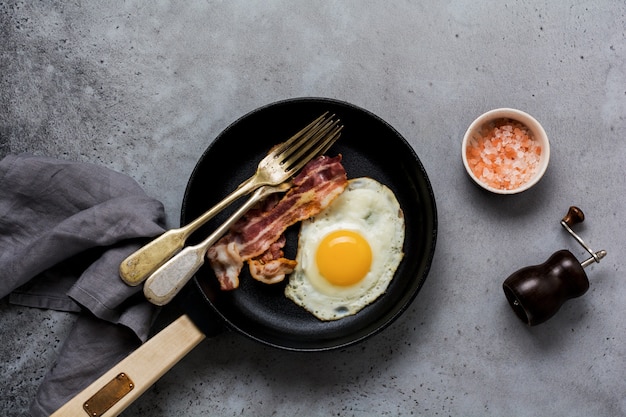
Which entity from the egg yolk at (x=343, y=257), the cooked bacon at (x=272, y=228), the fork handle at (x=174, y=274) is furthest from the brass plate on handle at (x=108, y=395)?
the egg yolk at (x=343, y=257)

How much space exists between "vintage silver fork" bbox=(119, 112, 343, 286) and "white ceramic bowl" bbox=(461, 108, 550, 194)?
1.67 feet

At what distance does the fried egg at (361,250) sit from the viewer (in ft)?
7.54

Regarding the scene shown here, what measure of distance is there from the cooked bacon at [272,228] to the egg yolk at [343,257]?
111mm

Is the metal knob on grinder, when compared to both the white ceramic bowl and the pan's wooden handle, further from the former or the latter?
the pan's wooden handle

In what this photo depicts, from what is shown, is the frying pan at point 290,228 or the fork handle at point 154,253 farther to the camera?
the frying pan at point 290,228

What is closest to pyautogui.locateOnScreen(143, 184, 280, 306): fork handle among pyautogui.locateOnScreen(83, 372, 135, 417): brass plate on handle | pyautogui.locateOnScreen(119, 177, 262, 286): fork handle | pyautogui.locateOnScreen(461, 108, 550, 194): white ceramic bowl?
pyautogui.locateOnScreen(119, 177, 262, 286): fork handle

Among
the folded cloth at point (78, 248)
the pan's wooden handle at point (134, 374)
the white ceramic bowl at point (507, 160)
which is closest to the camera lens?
Answer: the pan's wooden handle at point (134, 374)

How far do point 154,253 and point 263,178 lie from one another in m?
0.46

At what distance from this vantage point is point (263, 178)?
224 centimetres

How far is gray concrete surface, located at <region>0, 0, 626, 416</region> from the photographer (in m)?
2.41

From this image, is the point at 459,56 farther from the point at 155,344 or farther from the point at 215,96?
the point at 155,344

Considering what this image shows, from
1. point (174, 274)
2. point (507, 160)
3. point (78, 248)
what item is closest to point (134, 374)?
point (174, 274)

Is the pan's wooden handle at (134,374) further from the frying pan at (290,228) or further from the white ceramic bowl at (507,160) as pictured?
the white ceramic bowl at (507,160)

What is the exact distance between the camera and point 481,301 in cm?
242
